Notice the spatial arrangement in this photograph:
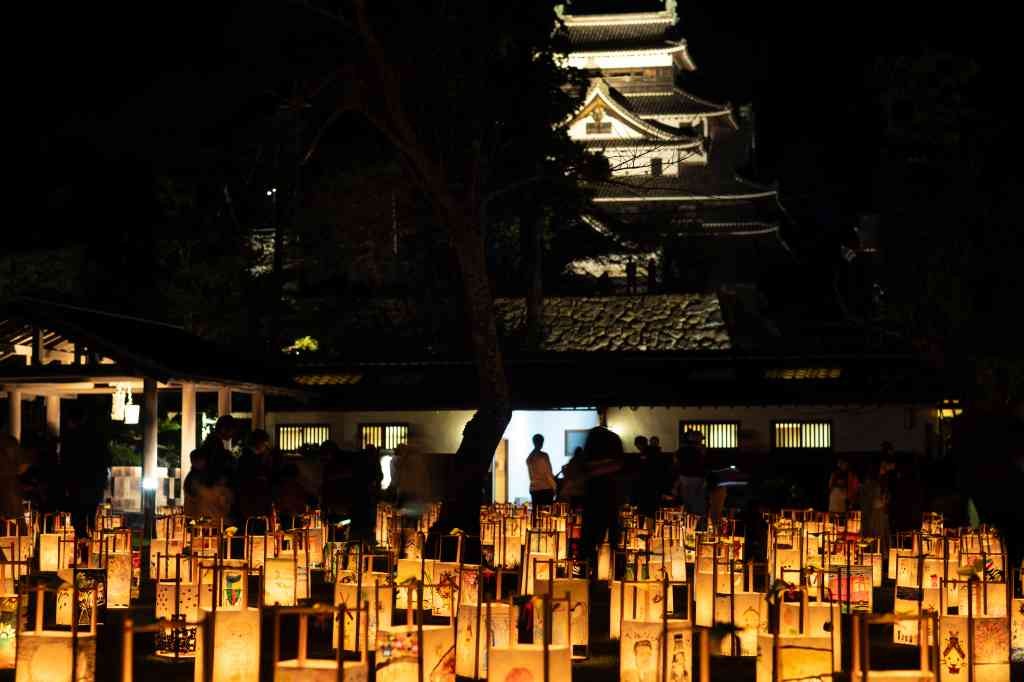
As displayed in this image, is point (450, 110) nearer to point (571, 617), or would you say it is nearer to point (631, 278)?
point (571, 617)

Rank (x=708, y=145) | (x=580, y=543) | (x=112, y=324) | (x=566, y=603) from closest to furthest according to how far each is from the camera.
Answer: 1. (x=566, y=603)
2. (x=580, y=543)
3. (x=112, y=324)
4. (x=708, y=145)

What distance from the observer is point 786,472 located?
27.0 m

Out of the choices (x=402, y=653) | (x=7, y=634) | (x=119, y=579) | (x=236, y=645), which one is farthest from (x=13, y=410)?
(x=402, y=653)

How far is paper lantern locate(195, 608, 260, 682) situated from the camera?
290 inches

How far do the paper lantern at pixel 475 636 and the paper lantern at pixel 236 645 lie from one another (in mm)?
1127

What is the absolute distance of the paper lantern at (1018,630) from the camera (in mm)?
9031

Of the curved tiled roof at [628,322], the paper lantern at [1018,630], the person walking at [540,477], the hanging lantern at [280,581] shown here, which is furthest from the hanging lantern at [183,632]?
the curved tiled roof at [628,322]

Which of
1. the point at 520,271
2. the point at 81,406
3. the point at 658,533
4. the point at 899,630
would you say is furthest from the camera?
the point at 520,271

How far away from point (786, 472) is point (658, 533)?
1531cm

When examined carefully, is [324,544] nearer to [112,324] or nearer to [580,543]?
[580,543]

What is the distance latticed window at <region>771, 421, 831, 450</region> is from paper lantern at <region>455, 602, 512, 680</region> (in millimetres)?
21436

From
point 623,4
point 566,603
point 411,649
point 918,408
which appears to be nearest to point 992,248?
point 918,408

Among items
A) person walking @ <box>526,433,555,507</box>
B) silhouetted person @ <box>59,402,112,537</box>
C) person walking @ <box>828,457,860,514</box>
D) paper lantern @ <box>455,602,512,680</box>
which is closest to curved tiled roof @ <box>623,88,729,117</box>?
person walking @ <box>828,457,860,514</box>

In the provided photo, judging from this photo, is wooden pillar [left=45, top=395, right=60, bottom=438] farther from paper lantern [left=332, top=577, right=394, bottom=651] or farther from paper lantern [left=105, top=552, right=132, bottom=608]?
paper lantern [left=332, top=577, right=394, bottom=651]
